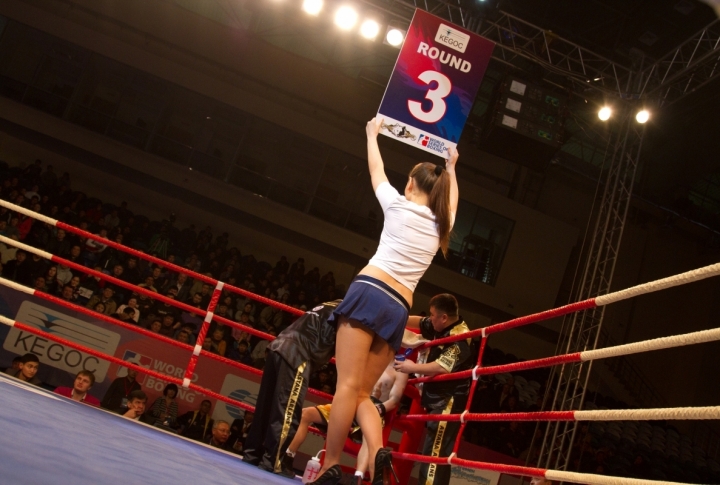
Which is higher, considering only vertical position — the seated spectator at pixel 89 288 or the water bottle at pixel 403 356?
the seated spectator at pixel 89 288

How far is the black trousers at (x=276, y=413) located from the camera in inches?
105

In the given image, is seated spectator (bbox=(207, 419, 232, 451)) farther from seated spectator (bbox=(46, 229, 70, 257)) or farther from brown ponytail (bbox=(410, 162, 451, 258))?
brown ponytail (bbox=(410, 162, 451, 258))

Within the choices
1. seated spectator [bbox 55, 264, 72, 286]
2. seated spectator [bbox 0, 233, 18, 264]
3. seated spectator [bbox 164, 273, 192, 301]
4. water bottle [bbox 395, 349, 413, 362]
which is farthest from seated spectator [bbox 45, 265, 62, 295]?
water bottle [bbox 395, 349, 413, 362]

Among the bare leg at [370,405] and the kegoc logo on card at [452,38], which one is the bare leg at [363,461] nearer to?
the bare leg at [370,405]

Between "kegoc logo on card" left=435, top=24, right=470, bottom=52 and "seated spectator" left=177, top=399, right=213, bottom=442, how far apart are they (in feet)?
14.9

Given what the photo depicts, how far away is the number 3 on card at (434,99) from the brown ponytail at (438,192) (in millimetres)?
2796

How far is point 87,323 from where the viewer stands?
22.1ft

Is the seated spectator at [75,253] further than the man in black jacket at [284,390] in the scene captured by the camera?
Yes

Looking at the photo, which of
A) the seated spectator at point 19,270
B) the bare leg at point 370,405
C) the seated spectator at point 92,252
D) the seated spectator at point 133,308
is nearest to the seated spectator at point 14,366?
the seated spectator at point 133,308

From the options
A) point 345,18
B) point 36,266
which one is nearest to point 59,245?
point 36,266

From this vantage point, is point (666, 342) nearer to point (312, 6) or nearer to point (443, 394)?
point (443, 394)

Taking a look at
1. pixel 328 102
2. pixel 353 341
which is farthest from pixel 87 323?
pixel 328 102

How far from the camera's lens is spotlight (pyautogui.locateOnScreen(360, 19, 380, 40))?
29.8ft

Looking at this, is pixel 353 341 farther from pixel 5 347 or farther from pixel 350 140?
pixel 350 140
